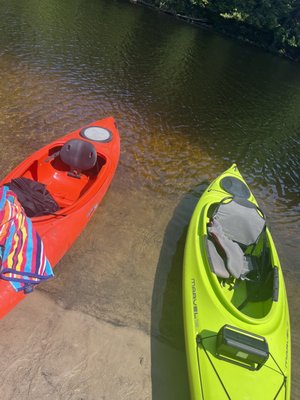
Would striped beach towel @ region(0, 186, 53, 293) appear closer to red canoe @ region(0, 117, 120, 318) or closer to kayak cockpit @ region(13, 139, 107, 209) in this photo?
red canoe @ region(0, 117, 120, 318)

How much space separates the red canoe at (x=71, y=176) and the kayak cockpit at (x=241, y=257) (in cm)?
219

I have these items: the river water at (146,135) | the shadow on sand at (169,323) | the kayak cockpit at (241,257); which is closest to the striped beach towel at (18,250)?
the river water at (146,135)

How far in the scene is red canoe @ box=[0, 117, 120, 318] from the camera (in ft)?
17.5

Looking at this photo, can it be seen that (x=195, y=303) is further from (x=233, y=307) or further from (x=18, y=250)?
(x=18, y=250)

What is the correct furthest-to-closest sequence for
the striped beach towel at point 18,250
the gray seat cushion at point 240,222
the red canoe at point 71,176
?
1. the gray seat cushion at point 240,222
2. the red canoe at point 71,176
3. the striped beach towel at point 18,250

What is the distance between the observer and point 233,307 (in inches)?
190

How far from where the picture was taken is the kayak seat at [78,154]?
272 inches

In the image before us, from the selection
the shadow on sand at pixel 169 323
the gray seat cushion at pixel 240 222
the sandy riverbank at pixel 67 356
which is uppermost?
the gray seat cushion at pixel 240 222

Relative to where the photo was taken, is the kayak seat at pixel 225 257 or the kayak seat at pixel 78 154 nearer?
the kayak seat at pixel 225 257

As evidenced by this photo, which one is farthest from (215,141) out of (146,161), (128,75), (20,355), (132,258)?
(20,355)

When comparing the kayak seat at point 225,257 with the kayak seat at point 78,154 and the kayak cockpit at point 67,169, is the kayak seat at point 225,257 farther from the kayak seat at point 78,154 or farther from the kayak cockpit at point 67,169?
the kayak seat at point 78,154

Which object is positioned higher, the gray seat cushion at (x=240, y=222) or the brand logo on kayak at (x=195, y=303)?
the gray seat cushion at (x=240, y=222)

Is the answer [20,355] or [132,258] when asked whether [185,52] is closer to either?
[132,258]

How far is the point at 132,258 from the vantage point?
6445mm
